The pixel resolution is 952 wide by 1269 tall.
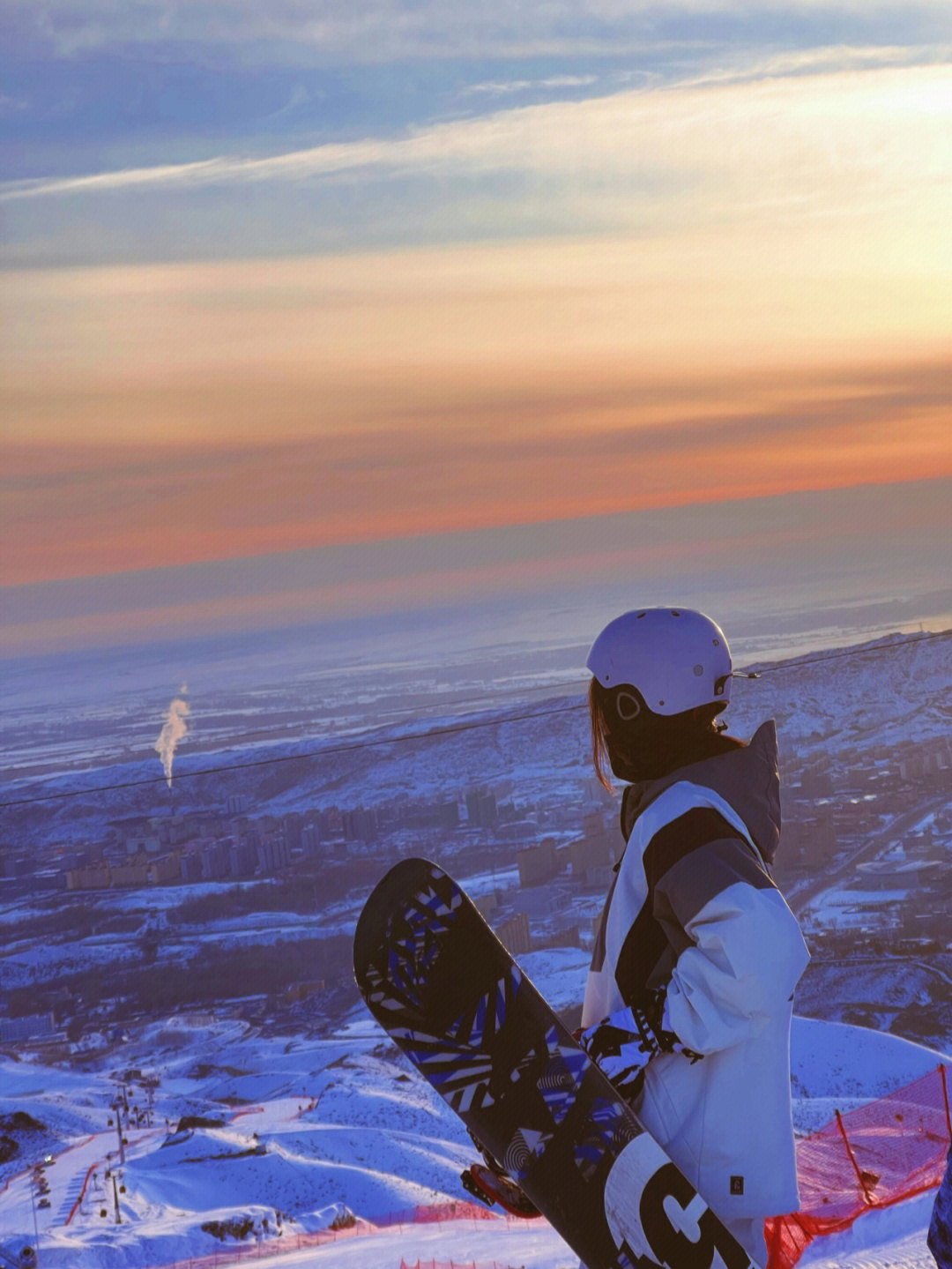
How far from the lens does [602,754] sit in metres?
2.46

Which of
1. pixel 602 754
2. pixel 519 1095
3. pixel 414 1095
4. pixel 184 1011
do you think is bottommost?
pixel 184 1011

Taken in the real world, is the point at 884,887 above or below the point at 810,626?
below

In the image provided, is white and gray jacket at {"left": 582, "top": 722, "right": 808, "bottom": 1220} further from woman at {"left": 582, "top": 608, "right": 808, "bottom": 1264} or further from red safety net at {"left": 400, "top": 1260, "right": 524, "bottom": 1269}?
red safety net at {"left": 400, "top": 1260, "right": 524, "bottom": 1269}

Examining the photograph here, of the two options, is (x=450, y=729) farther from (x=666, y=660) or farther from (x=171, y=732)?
(x=171, y=732)

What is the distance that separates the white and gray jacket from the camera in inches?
80.7

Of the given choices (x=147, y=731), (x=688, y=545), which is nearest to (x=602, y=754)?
(x=147, y=731)

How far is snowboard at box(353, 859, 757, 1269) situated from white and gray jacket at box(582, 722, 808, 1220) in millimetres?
75

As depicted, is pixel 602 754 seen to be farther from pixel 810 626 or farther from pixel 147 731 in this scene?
pixel 810 626

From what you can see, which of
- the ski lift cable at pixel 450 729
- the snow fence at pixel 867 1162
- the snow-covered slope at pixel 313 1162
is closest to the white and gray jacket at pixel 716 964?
the ski lift cable at pixel 450 729

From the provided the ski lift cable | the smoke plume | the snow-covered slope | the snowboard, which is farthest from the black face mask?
the smoke plume

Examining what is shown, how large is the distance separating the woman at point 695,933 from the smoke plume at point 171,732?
58.4 m

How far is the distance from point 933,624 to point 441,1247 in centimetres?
5961

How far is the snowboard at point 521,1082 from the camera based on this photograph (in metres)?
2.22

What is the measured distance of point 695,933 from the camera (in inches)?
81.1
